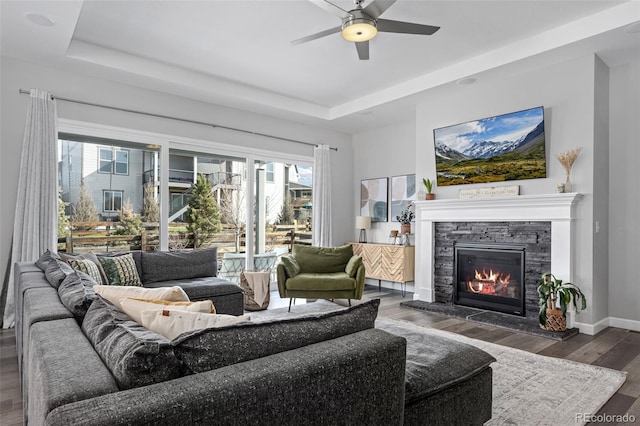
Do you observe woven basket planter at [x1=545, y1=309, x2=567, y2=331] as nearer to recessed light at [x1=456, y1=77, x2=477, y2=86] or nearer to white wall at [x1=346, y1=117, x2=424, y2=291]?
white wall at [x1=346, y1=117, x2=424, y2=291]

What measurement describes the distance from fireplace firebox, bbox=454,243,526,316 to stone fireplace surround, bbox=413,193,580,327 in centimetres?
20

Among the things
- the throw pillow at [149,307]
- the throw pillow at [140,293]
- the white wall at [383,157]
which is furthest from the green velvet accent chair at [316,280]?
the throw pillow at [149,307]

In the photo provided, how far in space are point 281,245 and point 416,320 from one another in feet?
8.97

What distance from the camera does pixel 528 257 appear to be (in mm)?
4238

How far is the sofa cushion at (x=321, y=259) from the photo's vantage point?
5004 millimetres

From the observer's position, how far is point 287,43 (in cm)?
403

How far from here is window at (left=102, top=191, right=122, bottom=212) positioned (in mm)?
4625

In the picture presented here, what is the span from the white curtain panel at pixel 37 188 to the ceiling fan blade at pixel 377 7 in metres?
3.48

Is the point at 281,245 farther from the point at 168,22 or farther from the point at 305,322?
the point at 305,322

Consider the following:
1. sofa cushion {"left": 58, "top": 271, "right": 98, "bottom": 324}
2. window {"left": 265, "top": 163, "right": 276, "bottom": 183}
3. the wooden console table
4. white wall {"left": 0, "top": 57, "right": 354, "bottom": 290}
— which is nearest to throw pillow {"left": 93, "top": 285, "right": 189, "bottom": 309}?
sofa cushion {"left": 58, "top": 271, "right": 98, "bottom": 324}

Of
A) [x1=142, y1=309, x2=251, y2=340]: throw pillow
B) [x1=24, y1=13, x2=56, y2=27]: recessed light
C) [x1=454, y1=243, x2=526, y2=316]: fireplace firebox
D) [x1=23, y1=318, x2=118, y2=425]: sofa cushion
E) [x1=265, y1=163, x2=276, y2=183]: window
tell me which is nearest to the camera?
[x1=23, y1=318, x2=118, y2=425]: sofa cushion

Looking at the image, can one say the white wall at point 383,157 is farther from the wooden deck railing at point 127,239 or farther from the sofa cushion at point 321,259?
the wooden deck railing at point 127,239

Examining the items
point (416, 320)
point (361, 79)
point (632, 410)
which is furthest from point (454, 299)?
point (361, 79)

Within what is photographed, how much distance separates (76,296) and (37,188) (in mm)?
3123
